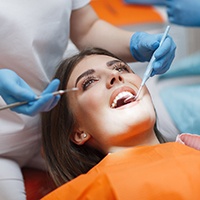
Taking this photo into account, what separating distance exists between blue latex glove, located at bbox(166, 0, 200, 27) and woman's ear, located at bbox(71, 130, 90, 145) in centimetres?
101

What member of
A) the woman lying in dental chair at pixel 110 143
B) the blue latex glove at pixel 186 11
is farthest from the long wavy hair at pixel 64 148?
the blue latex glove at pixel 186 11

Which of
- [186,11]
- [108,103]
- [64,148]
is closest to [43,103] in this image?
[108,103]

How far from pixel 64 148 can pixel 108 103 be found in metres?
0.25

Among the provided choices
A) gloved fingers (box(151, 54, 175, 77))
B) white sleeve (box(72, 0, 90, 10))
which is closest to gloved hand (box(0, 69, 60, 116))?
gloved fingers (box(151, 54, 175, 77))

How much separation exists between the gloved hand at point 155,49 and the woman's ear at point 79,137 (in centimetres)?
29

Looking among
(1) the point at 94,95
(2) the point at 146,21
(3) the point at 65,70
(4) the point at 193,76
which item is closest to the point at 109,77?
(1) the point at 94,95

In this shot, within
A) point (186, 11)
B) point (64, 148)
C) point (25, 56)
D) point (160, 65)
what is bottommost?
point (186, 11)

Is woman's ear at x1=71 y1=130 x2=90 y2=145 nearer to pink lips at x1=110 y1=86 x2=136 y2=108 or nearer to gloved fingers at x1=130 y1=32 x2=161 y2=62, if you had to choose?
pink lips at x1=110 y1=86 x2=136 y2=108

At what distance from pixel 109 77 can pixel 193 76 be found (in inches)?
41.6

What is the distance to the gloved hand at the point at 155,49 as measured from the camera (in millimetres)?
1324

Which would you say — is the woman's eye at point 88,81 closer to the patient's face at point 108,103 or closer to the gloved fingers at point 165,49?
the patient's face at point 108,103

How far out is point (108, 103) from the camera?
4.01 feet

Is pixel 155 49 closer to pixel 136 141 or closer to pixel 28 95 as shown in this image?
pixel 136 141

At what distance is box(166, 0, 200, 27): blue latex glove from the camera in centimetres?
204
